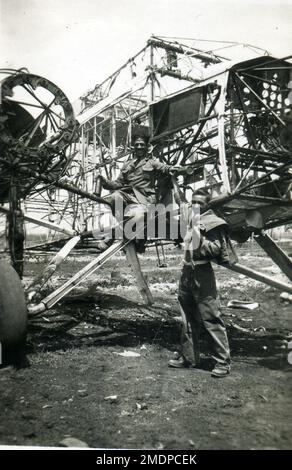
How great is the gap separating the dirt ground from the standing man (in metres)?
0.24

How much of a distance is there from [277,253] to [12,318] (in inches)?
185

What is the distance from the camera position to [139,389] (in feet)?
14.9

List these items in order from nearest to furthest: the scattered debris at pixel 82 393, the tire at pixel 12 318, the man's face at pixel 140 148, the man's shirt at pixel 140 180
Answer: the scattered debris at pixel 82 393
the tire at pixel 12 318
the man's shirt at pixel 140 180
the man's face at pixel 140 148

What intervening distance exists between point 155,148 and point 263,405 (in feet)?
16.0

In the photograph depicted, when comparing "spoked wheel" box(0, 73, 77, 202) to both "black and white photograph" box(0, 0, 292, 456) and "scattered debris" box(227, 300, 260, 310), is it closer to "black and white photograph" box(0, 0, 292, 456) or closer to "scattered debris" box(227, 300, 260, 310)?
"black and white photograph" box(0, 0, 292, 456)

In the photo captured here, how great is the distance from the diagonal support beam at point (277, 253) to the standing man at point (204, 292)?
5.72 feet

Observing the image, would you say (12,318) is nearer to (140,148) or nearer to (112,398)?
(112,398)

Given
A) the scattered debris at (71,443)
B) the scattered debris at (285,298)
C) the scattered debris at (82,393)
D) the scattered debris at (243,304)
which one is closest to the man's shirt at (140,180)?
→ the scattered debris at (82,393)

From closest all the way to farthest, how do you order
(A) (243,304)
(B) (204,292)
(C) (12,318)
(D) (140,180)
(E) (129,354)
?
(C) (12,318), (B) (204,292), (E) (129,354), (D) (140,180), (A) (243,304)

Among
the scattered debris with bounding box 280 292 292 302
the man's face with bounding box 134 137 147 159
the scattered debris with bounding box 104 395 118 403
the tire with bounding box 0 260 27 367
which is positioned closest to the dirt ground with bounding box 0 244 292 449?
the scattered debris with bounding box 104 395 118 403

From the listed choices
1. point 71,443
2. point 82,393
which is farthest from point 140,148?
point 71,443

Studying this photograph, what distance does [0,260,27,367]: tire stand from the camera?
186 inches

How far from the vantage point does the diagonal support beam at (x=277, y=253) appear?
6988 millimetres

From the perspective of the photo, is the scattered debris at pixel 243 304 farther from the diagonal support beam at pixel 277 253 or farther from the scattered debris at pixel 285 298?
the diagonal support beam at pixel 277 253
